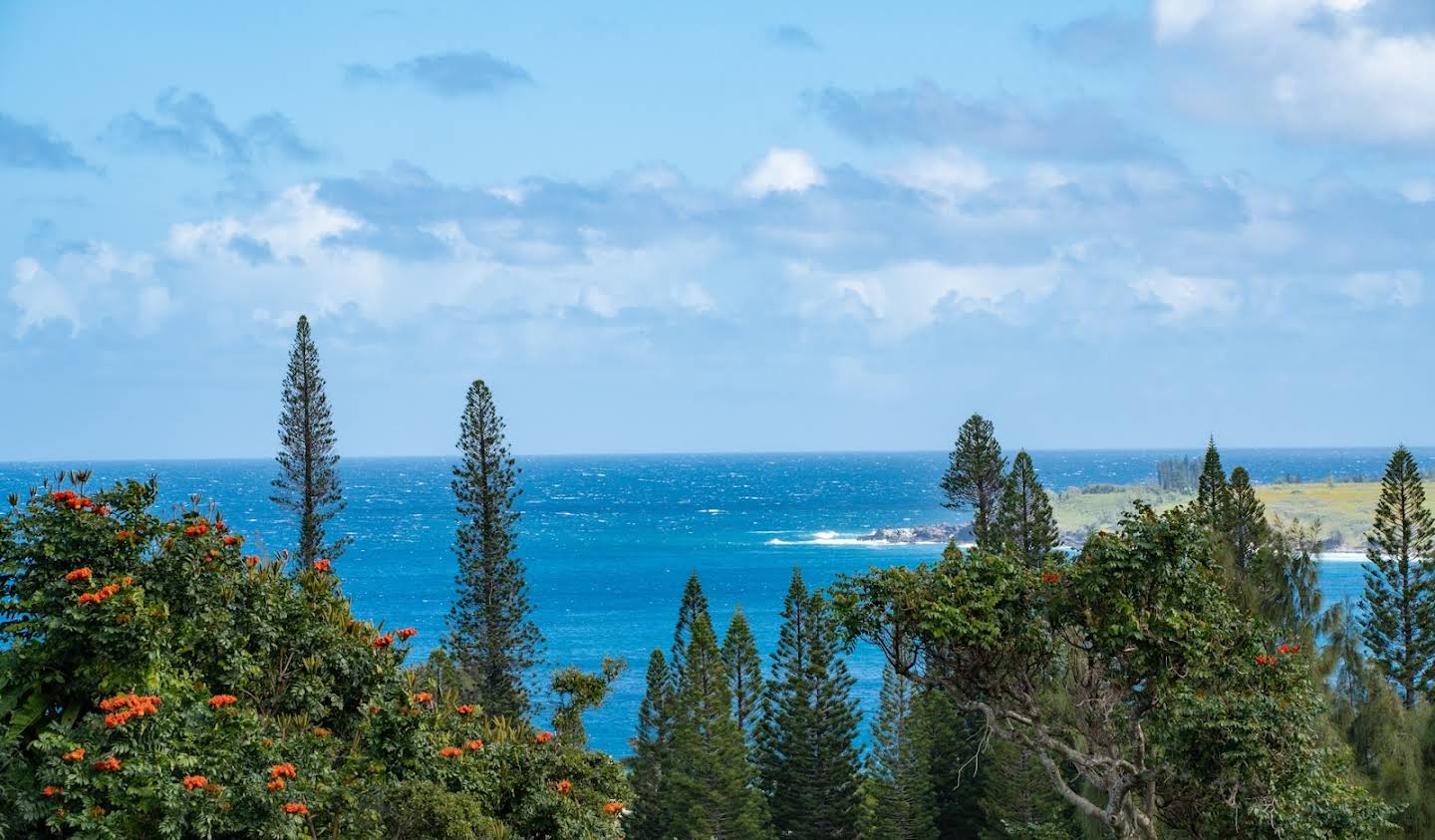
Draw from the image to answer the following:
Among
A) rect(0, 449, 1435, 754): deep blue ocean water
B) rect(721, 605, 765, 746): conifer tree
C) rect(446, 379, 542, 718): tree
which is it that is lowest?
rect(0, 449, 1435, 754): deep blue ocean water

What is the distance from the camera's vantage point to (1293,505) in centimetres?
8981

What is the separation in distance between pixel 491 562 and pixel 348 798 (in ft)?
65.7

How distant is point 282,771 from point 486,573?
20.5 meters

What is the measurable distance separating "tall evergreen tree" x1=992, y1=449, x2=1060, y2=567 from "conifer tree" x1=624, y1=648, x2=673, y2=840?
364 inches

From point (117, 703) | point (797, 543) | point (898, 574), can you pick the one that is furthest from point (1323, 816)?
point (797, 543)

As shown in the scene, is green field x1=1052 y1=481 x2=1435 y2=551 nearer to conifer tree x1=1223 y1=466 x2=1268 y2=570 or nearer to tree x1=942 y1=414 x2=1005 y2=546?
tree x1=942 y1=414 x2=1005 y2=546

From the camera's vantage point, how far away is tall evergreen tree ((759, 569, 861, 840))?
2861cm

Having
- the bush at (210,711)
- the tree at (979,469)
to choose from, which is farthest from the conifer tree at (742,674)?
the bush at (210,711)

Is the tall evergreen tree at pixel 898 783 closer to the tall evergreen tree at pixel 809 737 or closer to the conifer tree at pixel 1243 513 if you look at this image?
the tall evergreen tree at pixel 809 737

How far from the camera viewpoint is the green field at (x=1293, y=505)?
87.4 metres

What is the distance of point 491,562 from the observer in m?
28.7

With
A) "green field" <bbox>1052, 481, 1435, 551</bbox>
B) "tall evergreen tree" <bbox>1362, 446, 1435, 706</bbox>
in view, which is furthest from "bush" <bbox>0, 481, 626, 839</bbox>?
"green field" <bbox>1052, 481, 1435, 551</bbox>

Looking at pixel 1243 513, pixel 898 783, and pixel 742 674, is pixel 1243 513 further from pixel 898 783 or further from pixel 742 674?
pixel 742 674

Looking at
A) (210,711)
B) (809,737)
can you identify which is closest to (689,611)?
(809,737)
